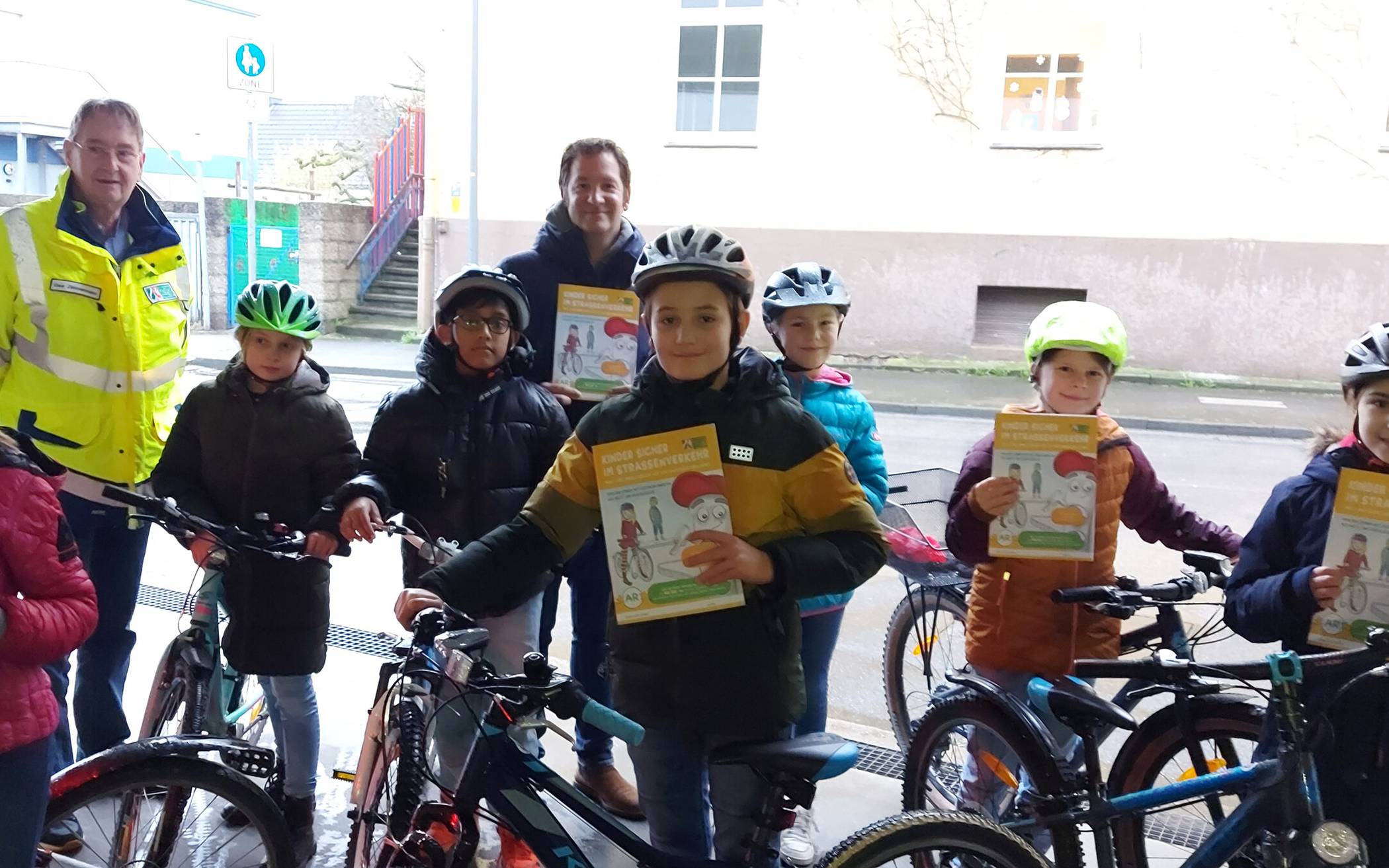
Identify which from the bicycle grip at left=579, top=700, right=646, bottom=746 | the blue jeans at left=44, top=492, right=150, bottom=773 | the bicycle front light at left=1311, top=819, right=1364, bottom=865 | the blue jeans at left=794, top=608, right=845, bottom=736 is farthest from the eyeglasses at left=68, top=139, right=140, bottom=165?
the bicycle front light at left=1311, top=819, right=1364, bottom=865

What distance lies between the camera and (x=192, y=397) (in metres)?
2.93

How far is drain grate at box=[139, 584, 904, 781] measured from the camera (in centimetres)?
374

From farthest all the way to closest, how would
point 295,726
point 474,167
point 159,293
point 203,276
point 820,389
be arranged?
point 203,276
point 474,167
point 159,293
point 295,726
point 820,389

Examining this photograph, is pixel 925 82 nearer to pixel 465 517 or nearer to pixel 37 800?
pixel 465 517

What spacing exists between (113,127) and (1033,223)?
1180 cm

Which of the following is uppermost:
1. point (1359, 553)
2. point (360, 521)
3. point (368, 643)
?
point (1359, 553)

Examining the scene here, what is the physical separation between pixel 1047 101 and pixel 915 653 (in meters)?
11.0

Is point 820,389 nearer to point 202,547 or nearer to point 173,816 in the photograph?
point 202,547

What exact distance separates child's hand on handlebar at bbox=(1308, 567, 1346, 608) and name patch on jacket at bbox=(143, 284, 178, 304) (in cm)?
305

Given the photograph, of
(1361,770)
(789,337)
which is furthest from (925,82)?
(1361,770)

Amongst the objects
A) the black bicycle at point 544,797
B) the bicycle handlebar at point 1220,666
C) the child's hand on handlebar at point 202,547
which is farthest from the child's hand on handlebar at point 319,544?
the bicycle handlebar at point 1220,666

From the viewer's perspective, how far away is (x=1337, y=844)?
201cm

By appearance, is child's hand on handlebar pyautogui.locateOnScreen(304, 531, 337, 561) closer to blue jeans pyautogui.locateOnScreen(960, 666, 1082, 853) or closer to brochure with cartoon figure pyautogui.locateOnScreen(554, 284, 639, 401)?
brochure with cartoon figure pyautogui.locateOnScreen(554, 284, 639, 401)

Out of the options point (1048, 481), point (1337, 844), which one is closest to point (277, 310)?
point (1048, 481)
